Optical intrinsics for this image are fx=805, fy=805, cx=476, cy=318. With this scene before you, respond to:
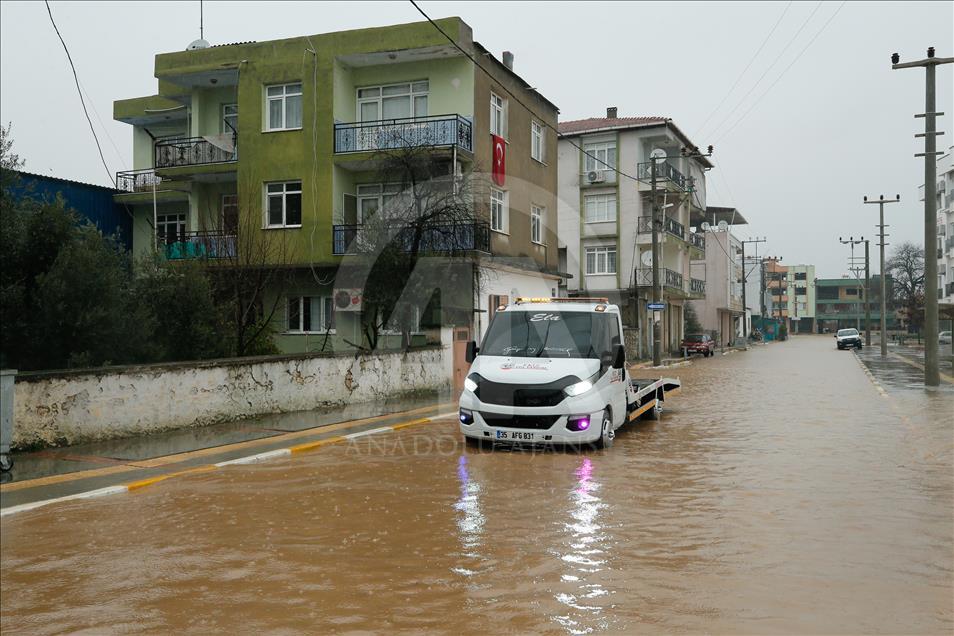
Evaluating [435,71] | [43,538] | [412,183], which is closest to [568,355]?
[43,538]

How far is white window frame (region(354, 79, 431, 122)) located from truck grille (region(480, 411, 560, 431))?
17.9 metres

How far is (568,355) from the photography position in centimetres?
1180

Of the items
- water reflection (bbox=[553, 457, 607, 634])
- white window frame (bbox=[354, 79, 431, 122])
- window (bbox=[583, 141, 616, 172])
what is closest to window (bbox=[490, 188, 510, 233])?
white window frame (bbox=[354, 79, 431, 122])

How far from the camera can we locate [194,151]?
29031 millimetres

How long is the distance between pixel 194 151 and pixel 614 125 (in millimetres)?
28962

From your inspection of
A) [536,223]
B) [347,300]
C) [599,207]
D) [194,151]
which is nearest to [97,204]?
[194,151]

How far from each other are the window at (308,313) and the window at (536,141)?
10421 mm

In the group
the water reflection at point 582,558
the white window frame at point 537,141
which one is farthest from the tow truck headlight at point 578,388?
the white window frame at point 537,141

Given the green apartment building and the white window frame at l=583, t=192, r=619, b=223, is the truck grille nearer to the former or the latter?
the green apartment building

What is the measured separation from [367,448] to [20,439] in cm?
451

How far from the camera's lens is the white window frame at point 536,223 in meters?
32.0

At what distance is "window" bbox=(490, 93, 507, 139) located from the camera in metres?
28.5

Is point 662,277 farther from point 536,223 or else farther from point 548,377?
point 548,377

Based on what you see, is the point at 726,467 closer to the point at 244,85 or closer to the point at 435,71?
the point at 435,71
